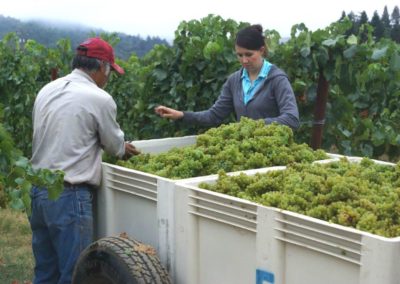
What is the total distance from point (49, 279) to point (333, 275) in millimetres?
2177

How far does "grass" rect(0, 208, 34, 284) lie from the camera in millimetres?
5922

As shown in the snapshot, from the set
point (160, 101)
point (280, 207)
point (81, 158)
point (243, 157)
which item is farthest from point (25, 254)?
point (280, 207)

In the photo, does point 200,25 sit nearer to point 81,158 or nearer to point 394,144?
point 394,144

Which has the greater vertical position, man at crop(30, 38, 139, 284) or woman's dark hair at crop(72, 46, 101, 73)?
woman's dark hair at crop(72, 46, 101, 73)

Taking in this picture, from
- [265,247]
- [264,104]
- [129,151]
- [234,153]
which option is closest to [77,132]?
[129,151]

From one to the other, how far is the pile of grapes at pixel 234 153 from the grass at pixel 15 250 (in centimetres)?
249

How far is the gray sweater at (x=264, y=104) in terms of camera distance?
452 cm

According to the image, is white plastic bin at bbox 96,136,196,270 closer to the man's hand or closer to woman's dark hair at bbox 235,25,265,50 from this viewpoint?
the man's hand

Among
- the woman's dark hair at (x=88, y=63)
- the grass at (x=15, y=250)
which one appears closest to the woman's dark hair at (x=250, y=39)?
the woman's dark hair at (x=88, y=63)

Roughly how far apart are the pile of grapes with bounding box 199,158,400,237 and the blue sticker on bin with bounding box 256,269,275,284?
28 centimetres

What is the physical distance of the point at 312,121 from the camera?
6445 mm

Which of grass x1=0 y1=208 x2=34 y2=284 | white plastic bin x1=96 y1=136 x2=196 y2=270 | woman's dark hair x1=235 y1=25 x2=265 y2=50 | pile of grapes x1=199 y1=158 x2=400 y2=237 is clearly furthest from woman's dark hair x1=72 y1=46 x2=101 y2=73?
grass x1=0 y1=208 x2=34 y2=284

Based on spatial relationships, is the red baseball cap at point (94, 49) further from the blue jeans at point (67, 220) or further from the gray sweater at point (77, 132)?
the blue jeans at point (67, 220)

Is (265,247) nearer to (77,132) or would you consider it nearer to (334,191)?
(334,191)
